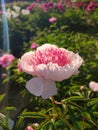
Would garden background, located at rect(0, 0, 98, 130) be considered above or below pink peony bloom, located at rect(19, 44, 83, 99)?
below

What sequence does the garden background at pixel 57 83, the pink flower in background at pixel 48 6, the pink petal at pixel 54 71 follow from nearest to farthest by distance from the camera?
the pink petal at pixel 54 71 < the garden background at pixel 57 83 < the pink flower in background at pixel 48 6

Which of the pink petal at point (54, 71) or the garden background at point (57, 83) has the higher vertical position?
the pink petal at point (54, 71)

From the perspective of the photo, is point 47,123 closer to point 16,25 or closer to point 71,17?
point 16,25

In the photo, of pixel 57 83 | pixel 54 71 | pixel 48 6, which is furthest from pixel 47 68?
pixel 48 6

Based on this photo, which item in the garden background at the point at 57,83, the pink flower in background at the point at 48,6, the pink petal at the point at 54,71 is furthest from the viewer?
the pink flower in background at the point at 48,6

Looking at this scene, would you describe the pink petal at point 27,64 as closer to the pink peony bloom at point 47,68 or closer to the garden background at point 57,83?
the pink peony bloom at point 47,68

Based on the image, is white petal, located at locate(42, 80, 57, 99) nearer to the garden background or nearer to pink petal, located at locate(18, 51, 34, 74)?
pink petal, located at locate(18, 51, 34, 74)

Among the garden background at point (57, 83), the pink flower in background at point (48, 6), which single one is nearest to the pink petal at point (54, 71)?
the garden background at point (57, 83)

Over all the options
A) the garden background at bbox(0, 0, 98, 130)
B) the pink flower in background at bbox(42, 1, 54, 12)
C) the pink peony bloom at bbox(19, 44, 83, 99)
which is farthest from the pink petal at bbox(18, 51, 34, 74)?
the pink flower in background at bbox(42, 1, 54, 12)
